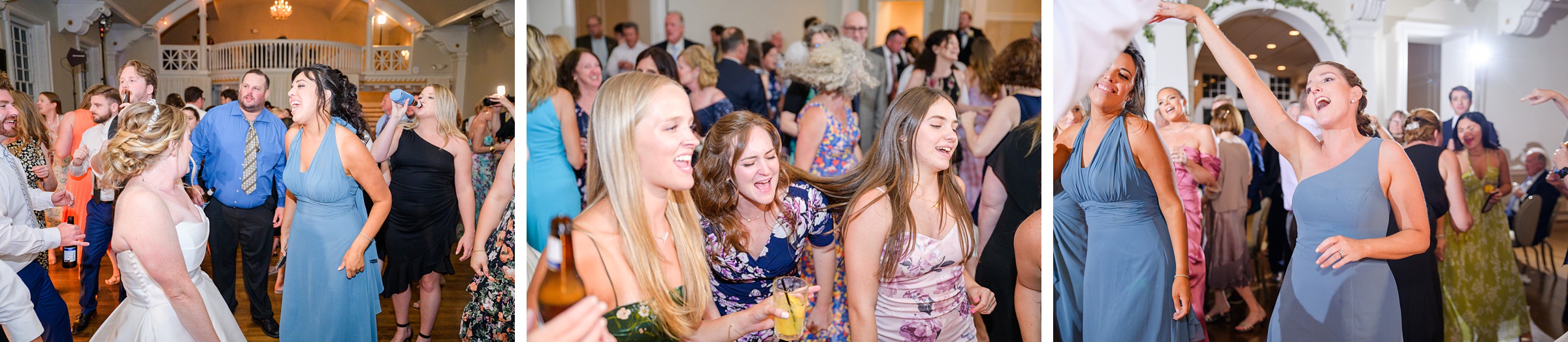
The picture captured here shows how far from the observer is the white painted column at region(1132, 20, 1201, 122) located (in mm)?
2609

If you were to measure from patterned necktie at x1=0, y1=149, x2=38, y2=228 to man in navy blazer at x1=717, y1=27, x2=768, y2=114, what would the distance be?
2.12 meters

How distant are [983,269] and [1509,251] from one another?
181 centimetres

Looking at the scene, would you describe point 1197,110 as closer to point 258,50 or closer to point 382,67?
point 382,67

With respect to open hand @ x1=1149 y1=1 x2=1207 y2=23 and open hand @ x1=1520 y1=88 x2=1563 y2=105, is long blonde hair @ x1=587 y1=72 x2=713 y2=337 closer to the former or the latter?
open hand @ x1=1149 y1=1 x2=1207 y2=23

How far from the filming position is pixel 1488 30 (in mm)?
2580

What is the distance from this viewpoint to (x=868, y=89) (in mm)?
2572

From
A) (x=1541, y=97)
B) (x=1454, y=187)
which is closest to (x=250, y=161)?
(x=1454, y=187)

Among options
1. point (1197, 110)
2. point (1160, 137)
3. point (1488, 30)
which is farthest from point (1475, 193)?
point (1160, 137)

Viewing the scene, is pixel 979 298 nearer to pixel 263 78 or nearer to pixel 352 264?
pixel 352 264

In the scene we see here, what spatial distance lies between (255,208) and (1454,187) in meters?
3.85

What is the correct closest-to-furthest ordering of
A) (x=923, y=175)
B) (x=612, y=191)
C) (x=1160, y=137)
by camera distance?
(x=612, y=191), (x=923, y=175), (x=1160, y=137)

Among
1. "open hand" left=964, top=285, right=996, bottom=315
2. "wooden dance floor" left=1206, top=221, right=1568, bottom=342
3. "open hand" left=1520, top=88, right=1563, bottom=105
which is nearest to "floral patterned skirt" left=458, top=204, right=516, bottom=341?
"open hand" left=964, top=285, right=996, bottom=315

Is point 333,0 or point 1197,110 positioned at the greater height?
point 333,0

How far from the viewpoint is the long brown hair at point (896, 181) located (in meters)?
2.27
